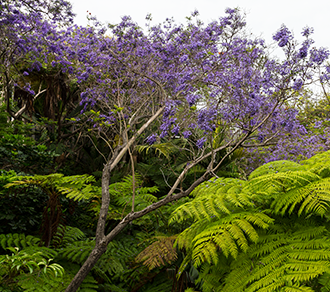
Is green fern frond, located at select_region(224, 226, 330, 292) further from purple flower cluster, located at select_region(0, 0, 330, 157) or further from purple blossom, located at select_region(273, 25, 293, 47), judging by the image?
purple blossom, located at select_region(273, 25, 293, 47)

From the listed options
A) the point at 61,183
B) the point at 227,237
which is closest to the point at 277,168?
the point at 227,237

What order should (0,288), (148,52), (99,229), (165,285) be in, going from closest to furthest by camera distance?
(0,288), (99,229), (165,285), (148,52)

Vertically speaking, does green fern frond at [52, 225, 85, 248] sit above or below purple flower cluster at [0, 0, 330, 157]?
below

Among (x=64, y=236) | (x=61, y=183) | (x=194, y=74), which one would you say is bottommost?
(x=64, y=236)

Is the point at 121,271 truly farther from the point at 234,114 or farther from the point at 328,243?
the point at 234,114

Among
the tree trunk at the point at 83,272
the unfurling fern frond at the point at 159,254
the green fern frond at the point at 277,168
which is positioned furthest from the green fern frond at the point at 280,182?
the tree trunk at the point at 83,272

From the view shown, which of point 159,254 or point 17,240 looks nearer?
point 159,254

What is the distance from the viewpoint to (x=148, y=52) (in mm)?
4629

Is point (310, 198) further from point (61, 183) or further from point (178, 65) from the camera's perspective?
point (178, 65)

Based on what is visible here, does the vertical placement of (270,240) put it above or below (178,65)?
below

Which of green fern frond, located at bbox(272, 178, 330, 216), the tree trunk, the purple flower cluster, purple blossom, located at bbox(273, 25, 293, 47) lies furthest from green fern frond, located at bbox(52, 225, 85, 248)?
purple blossom, located at bbox(273, 25, 293, 47)

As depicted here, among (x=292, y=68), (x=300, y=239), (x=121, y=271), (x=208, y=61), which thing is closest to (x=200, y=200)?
(x=300, y=239)

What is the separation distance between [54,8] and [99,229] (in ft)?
13.7

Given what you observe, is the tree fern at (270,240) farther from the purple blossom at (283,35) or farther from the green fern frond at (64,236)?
the purple blossom at (283,35)
